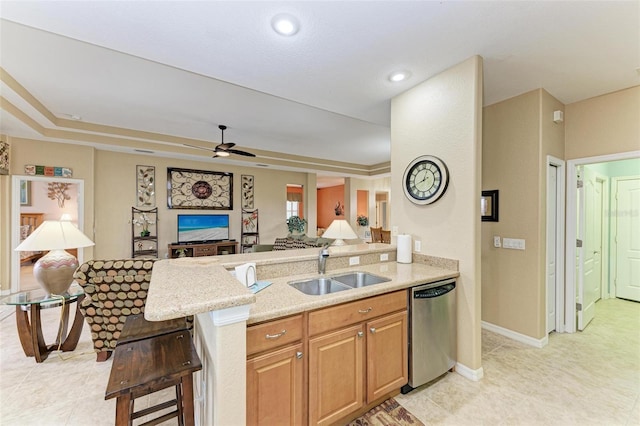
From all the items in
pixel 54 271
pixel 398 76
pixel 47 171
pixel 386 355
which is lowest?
pixel 386 355

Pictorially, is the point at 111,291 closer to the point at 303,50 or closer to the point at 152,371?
the point at 152,371

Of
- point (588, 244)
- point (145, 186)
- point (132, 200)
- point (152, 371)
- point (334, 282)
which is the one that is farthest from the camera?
point (145, 186)

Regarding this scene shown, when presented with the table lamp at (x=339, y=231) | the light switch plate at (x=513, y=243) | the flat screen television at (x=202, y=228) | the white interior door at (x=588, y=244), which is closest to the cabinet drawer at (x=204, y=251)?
the flat screen television at (x=202, y=228)

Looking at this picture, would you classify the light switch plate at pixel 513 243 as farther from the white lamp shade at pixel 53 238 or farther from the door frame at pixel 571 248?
the white lamp shade at pixel 53 238

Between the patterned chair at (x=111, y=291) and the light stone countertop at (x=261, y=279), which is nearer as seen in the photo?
the light stone countertop at (x=261, y=279)

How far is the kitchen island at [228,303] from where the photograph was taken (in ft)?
3.91

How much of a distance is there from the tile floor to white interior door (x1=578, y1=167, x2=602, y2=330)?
0.47 m

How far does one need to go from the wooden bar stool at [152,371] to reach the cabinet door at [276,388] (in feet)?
1.04

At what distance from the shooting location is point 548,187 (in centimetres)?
302

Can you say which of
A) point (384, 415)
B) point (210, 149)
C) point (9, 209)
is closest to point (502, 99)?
point (384, 415)

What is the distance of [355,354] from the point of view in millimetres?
1777

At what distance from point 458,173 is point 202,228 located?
5.91 meters

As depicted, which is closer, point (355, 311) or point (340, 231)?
point (355, 311)

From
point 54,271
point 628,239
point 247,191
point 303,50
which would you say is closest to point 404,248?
point 303,50
